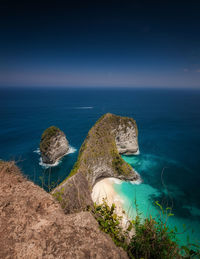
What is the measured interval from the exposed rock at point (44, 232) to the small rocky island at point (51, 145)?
110 feet

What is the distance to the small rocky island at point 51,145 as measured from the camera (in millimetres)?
36750

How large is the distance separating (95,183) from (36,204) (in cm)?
2352

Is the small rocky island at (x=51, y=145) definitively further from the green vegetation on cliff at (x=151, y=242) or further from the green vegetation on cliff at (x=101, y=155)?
the green vegetation on cliff at (x=151, y=242)

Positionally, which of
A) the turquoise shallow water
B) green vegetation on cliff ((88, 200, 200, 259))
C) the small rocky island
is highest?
green vegetation on cliff ((88, 200, 200, 259))

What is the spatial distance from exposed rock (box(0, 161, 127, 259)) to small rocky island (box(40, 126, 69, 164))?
3354 centimetres

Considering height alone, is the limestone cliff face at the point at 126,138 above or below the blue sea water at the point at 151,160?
above

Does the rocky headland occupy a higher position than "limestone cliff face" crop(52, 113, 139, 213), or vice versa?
the rocky headland

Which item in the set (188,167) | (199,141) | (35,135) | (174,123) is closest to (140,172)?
(188,167)

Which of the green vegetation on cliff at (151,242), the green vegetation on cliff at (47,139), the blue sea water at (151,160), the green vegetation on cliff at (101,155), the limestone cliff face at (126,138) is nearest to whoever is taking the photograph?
the green vegetation on cliff at (151,242)

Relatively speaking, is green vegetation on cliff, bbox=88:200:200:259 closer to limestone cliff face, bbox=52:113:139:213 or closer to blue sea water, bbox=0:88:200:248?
blue sea water, bbox=0:88:200:248

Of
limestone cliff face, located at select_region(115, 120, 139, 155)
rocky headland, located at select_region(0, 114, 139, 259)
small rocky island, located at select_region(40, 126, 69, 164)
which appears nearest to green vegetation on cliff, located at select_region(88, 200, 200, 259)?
rocky headland, located at select_region(0, 114, 139, 259)

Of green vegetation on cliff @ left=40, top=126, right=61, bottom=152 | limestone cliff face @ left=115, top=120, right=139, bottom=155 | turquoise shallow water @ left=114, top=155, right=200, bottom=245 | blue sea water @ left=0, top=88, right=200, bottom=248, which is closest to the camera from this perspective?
turquoise shallow water @ left=114, top=155, right=200, bottom=245

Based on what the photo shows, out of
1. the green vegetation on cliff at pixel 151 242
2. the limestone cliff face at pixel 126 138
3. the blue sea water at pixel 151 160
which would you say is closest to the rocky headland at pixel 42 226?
the green vegetation on cliff at pixel 151 242

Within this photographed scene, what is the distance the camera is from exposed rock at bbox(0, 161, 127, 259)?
3.41 metres
